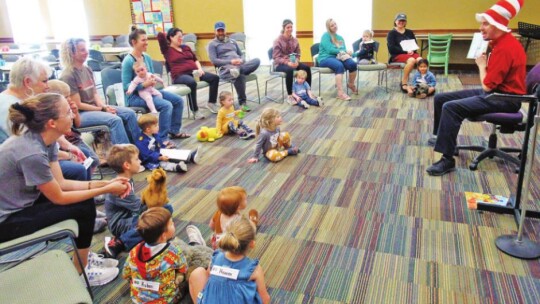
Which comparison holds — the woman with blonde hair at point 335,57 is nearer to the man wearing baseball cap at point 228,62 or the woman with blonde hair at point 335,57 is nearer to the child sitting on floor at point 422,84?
the child sitting on floor at point 422,84

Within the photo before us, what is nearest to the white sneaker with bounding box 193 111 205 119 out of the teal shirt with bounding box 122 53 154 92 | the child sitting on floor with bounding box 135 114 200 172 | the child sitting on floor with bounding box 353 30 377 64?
the teal shirt with bounding box 122 53 154 92

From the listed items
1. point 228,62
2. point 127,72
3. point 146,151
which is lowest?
point 146,151

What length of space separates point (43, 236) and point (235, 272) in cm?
88

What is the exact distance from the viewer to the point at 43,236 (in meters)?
1.85

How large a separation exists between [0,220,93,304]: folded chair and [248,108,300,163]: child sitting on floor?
236cm

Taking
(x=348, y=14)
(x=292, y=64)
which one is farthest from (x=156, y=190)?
(x=348, y=14)

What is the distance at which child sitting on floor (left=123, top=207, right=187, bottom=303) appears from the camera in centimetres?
197

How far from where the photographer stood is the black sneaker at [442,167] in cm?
362

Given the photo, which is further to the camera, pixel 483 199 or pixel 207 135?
pixel 207 135

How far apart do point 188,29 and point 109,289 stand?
908 centimetres

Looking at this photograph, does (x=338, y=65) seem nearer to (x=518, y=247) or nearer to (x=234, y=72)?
(x=234, y=72)

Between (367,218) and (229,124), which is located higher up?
(229,124)

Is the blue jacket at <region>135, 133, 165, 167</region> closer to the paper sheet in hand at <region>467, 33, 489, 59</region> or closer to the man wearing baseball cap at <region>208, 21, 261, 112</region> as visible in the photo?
the man wearing baseball cap at <region>208, 21, 261, 112</region>

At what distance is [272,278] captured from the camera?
2350 millimetres
